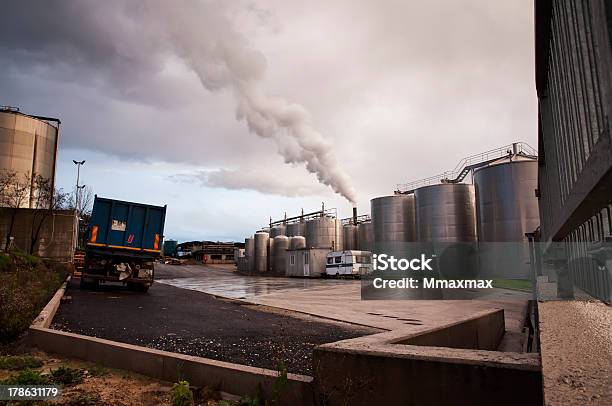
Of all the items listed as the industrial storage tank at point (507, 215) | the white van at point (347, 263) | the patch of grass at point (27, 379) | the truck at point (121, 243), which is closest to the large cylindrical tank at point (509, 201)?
the industrial storage tank at point (507, 215)

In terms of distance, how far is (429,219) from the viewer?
106ft

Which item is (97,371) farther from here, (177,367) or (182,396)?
(182,396)

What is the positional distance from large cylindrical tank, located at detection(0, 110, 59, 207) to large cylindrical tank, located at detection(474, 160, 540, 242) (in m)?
36.2

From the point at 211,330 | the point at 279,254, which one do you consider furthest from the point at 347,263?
the point at 211,330

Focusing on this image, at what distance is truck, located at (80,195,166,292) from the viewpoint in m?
16.4

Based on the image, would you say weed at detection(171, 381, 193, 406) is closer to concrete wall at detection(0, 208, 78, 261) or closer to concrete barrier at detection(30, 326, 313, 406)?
concrete barrier at detection(30, 326, 313, 406)

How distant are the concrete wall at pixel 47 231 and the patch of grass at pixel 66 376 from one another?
25.3 m

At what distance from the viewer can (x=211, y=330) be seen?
866 cm

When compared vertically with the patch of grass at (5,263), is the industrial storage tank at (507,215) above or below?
above

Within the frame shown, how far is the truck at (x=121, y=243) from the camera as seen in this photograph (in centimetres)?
1641

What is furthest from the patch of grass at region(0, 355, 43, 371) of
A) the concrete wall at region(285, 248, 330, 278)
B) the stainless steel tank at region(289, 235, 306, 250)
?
the stainless steel tank at region(289, 235, 306, 250)

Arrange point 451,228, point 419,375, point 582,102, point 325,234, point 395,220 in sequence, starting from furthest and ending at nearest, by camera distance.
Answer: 1. point 325,234
2. point 395,220
3. point 451,228
4. point 582,102
5. point 419,375

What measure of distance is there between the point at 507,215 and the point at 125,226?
76.4 ft

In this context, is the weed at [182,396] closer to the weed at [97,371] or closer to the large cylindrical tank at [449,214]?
the weed at [97,371]
